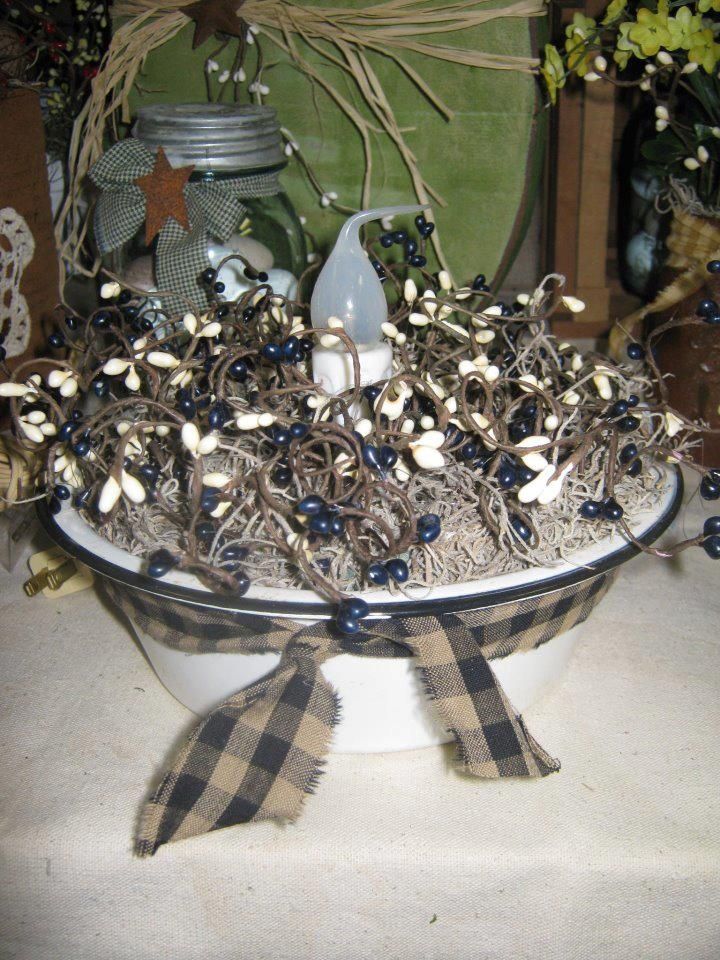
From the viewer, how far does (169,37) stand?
2.35ft

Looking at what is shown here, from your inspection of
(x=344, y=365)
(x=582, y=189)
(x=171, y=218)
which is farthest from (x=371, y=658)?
(x=582, y=189)

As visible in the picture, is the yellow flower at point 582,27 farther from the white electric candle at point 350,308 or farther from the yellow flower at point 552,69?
the white electric candle at point 350,308

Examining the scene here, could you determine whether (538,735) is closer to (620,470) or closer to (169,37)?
(620,470)

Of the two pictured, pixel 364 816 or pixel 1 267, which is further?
pixel 1 267

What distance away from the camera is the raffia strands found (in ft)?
2.28

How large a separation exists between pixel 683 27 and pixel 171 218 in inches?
15.2

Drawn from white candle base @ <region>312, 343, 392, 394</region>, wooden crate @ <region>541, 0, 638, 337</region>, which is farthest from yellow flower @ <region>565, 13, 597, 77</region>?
white candle base @ <region>312, 343, 392, 394</region>

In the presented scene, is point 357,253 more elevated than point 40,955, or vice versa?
point 357,253

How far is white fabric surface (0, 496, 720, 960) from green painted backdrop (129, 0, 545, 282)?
0.50m

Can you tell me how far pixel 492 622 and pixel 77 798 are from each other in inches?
8.6

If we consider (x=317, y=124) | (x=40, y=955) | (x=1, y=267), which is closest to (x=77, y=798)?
(x=40, y=955)

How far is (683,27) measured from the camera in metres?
0.61

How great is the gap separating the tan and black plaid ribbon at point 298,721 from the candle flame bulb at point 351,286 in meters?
0.16

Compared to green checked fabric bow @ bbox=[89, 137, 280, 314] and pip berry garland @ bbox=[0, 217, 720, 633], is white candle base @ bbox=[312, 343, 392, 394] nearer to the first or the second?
pip berry garland @ bbox=[0, 217, 720, 633]
